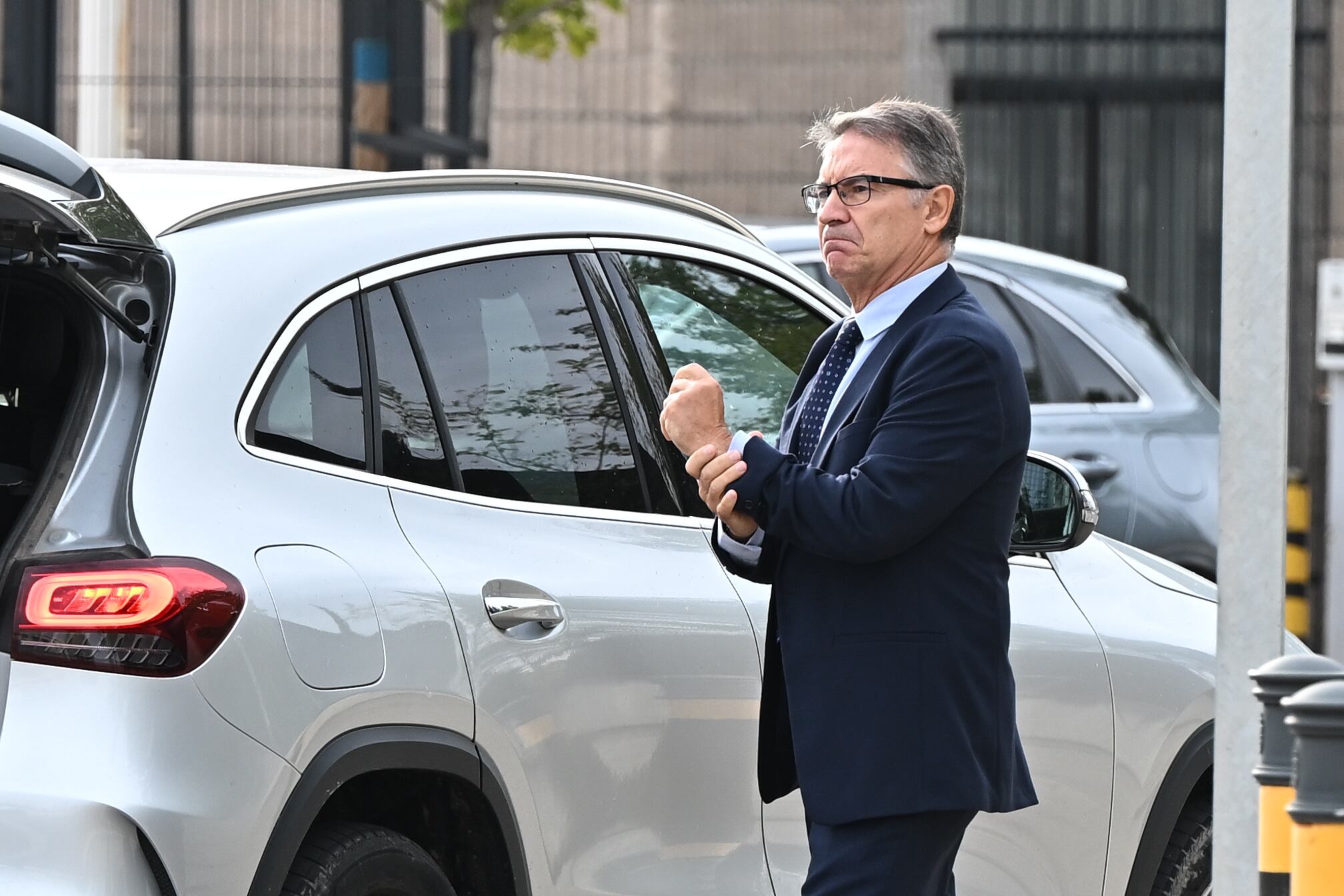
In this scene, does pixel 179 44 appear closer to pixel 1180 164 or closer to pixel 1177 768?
pixel 1180 164

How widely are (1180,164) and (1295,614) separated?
181 inches

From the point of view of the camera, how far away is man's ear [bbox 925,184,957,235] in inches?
121

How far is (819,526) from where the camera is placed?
9.39 ft

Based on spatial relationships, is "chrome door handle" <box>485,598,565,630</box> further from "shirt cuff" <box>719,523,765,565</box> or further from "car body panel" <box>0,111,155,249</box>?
"car body panel" <box>0,111,155,249</box>

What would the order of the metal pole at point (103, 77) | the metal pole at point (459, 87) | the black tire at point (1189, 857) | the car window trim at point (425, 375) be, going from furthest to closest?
the metal pole at point (459, 87), the metal pole at point (103, 77), the black tire at point (1189, 857), the car window trim at point (425, 375)

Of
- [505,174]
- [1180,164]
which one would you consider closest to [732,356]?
[505,174]

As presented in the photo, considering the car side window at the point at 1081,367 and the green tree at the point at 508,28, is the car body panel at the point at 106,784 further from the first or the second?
the green tree at the point at 508,28

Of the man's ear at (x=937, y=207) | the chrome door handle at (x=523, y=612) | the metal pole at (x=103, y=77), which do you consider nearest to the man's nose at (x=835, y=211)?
the man's ear at (x=937, y=207)

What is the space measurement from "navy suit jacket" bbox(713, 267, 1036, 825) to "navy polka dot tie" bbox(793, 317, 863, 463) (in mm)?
122

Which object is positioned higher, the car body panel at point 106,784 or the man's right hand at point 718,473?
the man's right hand at point 718,473

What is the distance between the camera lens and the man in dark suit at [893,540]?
9.46 ft

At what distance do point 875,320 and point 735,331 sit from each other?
2.98 ft

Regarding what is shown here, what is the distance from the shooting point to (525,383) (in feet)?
11.5

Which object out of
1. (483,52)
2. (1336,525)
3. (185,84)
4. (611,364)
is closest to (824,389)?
(611,364)
